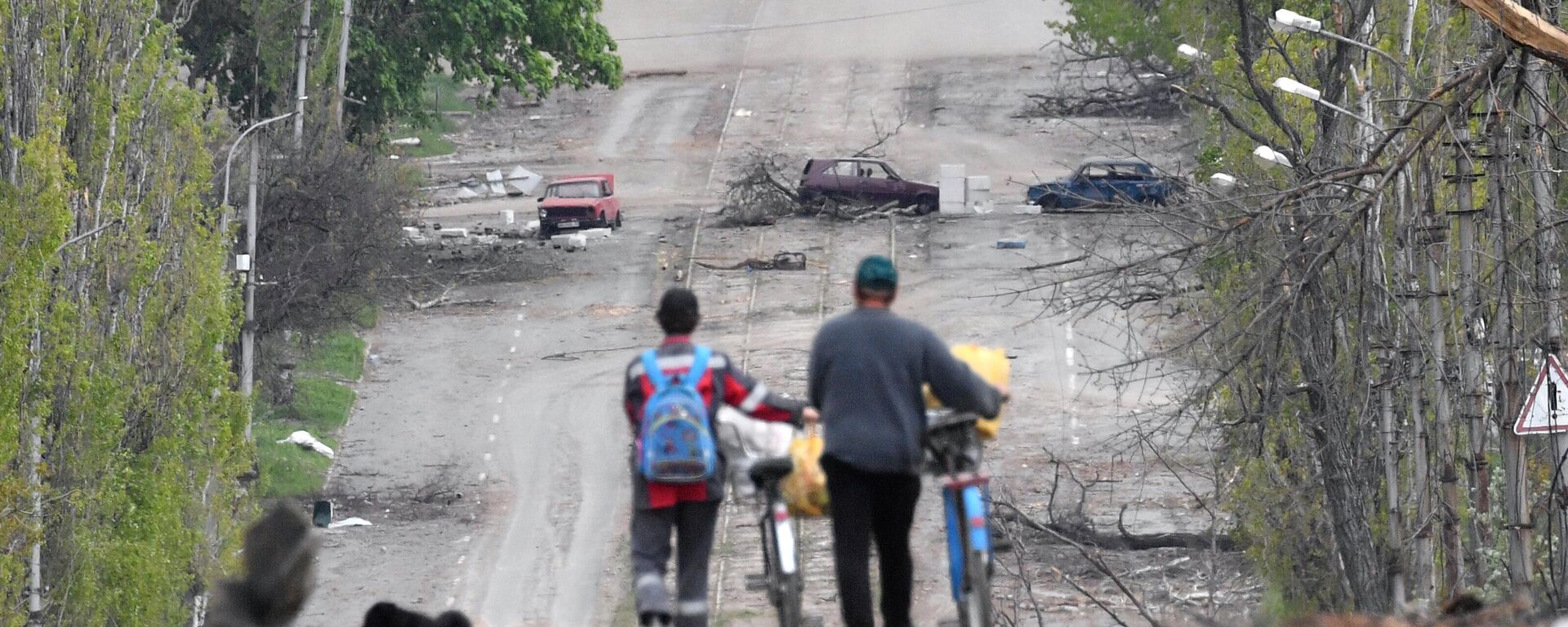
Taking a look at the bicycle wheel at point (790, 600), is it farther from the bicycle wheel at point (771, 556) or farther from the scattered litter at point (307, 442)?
the scattered litter at point (307, 442)

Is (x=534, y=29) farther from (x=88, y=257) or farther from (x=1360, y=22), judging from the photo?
(x=1360, y=22)

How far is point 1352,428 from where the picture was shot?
25.4 m

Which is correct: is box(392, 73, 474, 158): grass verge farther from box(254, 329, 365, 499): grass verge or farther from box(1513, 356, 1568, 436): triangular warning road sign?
box(1513, 356, 1568, 436): triangular warning road sign

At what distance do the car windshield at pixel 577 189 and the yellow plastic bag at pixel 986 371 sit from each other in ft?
153

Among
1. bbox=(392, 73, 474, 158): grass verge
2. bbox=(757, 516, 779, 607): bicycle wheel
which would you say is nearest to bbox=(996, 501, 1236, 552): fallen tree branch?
bbox=(392, 73, 474, 158): grass verge

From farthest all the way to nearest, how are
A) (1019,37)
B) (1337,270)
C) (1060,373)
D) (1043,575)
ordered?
(1019,37)
(1060,373)
(1043,575)
(1337,270)

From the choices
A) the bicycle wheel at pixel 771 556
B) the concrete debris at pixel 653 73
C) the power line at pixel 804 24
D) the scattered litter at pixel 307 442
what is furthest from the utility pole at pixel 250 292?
the power line at pixel 804 24

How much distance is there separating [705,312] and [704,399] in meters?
Answer: 39.7

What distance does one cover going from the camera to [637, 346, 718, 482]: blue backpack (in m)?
9.59

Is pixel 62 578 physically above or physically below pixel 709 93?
below

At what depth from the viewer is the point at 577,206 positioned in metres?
55.7

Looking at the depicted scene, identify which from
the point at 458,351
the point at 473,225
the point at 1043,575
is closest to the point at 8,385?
the point at 1043,575

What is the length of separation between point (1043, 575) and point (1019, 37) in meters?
39.6

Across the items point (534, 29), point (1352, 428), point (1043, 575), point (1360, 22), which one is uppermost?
point (534, 29)
